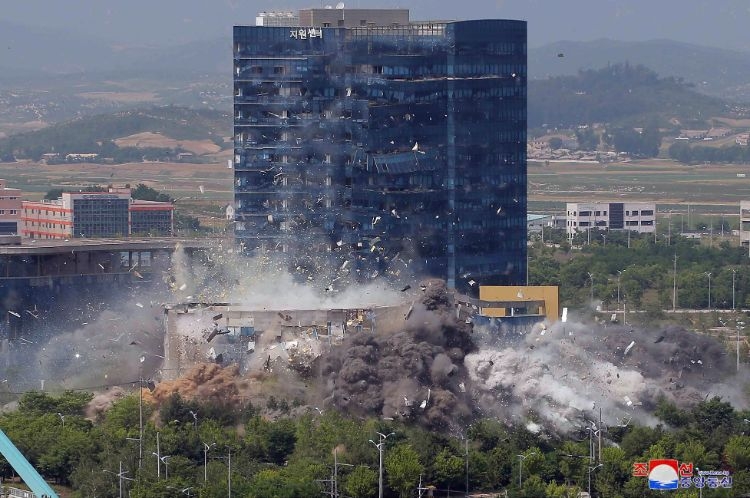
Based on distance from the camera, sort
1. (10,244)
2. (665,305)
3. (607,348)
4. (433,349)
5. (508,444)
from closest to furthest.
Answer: (508,444), (433,349), (607,348), (10,244), (665,305)

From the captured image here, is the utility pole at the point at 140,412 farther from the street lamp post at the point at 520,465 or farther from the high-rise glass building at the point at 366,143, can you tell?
the street lamp post at the point at 520,465

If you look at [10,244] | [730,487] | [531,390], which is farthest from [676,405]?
[10,244]

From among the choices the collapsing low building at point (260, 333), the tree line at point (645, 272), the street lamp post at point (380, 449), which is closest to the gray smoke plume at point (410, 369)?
the collapsing low building at point (260, 333)

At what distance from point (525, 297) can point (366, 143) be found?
31.0 feet

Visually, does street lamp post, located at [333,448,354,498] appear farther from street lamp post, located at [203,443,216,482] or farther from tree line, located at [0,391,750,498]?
street lamp post, located at [203,443,216,482]

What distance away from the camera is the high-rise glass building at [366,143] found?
355 ft

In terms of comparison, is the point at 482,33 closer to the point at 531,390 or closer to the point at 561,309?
the point at 561,309

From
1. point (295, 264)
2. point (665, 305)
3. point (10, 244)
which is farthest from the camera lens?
point (665, 305)

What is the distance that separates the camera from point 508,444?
8569 cm

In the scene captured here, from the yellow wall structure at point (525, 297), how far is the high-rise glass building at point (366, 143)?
13.5 feet

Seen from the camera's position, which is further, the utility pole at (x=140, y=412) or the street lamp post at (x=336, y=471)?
the utility pole at (x=140, y=412)

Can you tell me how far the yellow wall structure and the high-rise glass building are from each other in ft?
13.5

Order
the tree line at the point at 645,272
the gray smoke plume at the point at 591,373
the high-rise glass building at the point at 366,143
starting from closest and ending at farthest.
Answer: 1. the gray smoke plume at the point at 591,373
2. the high-rise glass building at the point at 366,143
3. the tree line at the point at 645,272

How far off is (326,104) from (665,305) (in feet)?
103
